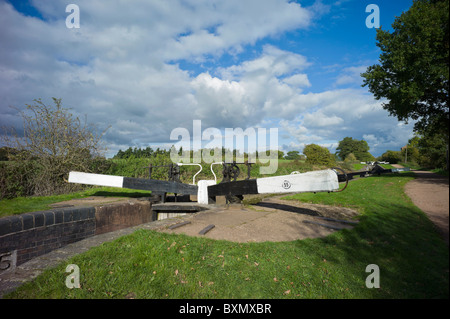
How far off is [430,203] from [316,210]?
6389 millimetres

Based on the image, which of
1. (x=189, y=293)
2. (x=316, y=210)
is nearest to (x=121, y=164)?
(x=316, y=210)

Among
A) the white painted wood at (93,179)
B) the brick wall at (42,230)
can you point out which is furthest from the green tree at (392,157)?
the white painted wood at (93,179)

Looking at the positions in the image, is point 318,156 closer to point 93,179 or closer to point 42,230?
point 93,179

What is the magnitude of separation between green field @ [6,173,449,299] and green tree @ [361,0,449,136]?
1.11 ft

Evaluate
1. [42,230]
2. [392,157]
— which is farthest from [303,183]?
[42,230]

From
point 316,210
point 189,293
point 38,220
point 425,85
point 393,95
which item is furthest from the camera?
point 316,210

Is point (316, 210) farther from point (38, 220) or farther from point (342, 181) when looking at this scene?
point (38, 220)

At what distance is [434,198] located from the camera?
27.5 inches

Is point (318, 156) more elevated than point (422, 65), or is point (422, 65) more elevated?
point (318, 156)

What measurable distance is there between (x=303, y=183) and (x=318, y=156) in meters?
20.6

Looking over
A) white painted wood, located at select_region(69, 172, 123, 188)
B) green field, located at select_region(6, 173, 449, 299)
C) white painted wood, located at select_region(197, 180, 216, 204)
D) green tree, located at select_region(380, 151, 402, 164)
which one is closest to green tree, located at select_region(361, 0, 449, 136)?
green tree, located at select_region(380, 151, 402, 164)

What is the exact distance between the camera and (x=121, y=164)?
14898mm

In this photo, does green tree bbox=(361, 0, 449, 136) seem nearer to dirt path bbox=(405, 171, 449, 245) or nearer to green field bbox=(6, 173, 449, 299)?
dirt path bbox=(405, 171, 449, 245)

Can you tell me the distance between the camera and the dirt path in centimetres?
64
